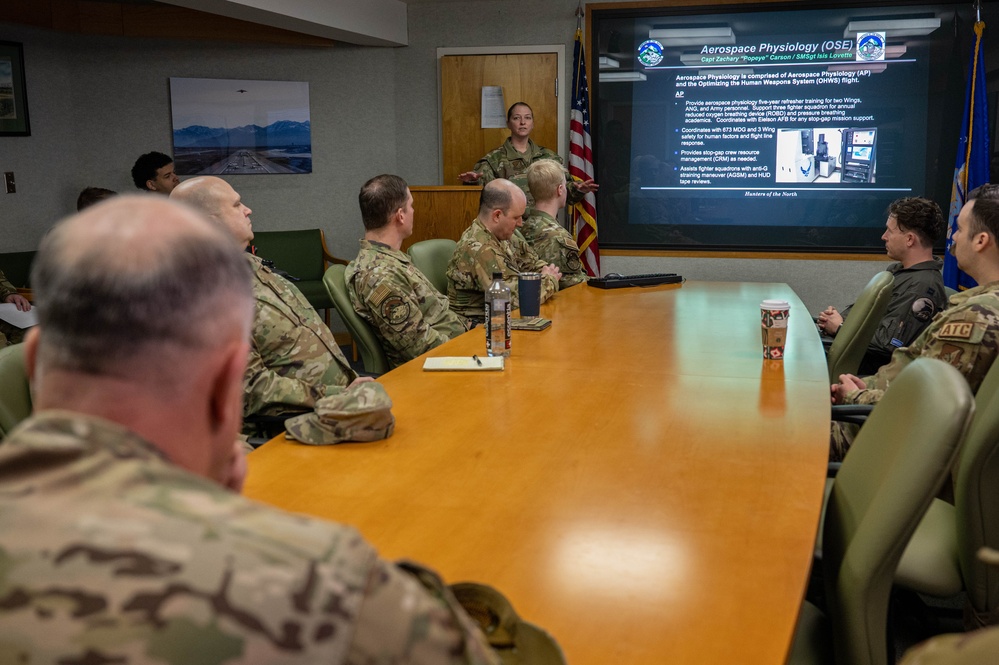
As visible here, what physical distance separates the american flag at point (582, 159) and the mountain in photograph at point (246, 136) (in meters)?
2.04

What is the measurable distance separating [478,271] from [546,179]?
1100 millimetres

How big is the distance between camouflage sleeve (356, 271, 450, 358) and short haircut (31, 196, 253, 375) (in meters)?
2.58

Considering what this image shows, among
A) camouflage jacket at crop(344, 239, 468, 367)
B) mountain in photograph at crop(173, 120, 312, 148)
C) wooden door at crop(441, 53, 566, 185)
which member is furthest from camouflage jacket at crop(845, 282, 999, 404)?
mountain in photograph at crop(173, 120, 312, 148)

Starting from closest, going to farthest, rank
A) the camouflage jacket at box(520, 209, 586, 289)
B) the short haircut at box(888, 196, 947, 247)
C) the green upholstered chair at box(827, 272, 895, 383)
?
the green upholstered chair at box(827, 272, 895, 383) < the short haircut at box(888, 196, 947, 247) < the camouflage jacket at box(520, 209, 586, 289)

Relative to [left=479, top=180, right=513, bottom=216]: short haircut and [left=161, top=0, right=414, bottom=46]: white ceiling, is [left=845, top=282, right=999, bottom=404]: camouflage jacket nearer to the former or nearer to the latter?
[left=479, top=180, right=513, bottom=216]: short haircut

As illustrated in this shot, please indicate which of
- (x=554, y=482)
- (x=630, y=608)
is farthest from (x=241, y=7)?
(x=630, y=608)

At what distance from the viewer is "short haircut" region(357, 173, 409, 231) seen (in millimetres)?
3586

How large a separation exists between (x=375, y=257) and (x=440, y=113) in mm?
3863

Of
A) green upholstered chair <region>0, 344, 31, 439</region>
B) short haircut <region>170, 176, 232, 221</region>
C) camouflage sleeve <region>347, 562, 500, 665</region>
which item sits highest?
short haircut <region>170, 176, 232, 221</region>

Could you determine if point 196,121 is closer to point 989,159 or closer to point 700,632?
point 989,159

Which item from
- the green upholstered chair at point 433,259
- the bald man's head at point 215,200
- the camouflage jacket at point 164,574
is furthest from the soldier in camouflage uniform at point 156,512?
the green upholstered chair at point 433,259

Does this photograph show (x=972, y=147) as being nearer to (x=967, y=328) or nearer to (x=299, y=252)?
(x=967, y=328)

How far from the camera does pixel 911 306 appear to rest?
3.63 metres

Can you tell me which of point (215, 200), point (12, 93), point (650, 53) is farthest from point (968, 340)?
point (12, 93)
